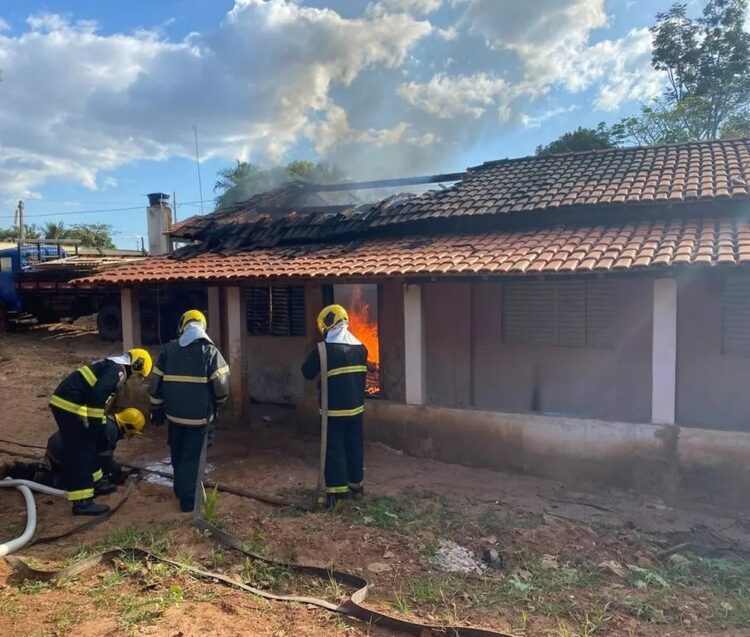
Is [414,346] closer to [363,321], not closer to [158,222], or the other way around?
[363,321]

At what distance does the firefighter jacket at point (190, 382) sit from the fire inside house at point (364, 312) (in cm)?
512

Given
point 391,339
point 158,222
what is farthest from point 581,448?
point 158,222

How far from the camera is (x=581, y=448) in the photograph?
21.6ft

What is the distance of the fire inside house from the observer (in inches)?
418

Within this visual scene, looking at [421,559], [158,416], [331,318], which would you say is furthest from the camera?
[331,318]

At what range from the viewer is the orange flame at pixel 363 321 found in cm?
1067

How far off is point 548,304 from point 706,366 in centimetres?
219

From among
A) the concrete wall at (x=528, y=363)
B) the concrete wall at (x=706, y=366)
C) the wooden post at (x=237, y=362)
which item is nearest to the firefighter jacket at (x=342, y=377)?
the concrete wall at (x=528, y=363)

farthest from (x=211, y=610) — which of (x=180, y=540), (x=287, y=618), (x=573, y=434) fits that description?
(x=573, y=434)

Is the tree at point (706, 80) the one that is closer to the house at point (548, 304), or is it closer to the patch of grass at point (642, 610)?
the house at point (548, 304)

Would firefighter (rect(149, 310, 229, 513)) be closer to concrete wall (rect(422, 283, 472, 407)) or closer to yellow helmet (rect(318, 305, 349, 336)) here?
yellow helmet (rect(318, 305, 349, 336))

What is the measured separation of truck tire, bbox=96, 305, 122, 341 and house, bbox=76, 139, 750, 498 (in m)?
7.26

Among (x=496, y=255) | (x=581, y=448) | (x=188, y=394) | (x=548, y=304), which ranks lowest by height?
(x=581, y=448)

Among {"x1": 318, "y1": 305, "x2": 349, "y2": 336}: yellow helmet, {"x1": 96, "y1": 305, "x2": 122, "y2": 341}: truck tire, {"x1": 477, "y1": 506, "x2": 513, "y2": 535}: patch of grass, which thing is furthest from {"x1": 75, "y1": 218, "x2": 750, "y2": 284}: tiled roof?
{"x1": 96, "y1": 305, "x2": 122, "y2": 341}: truck tire
